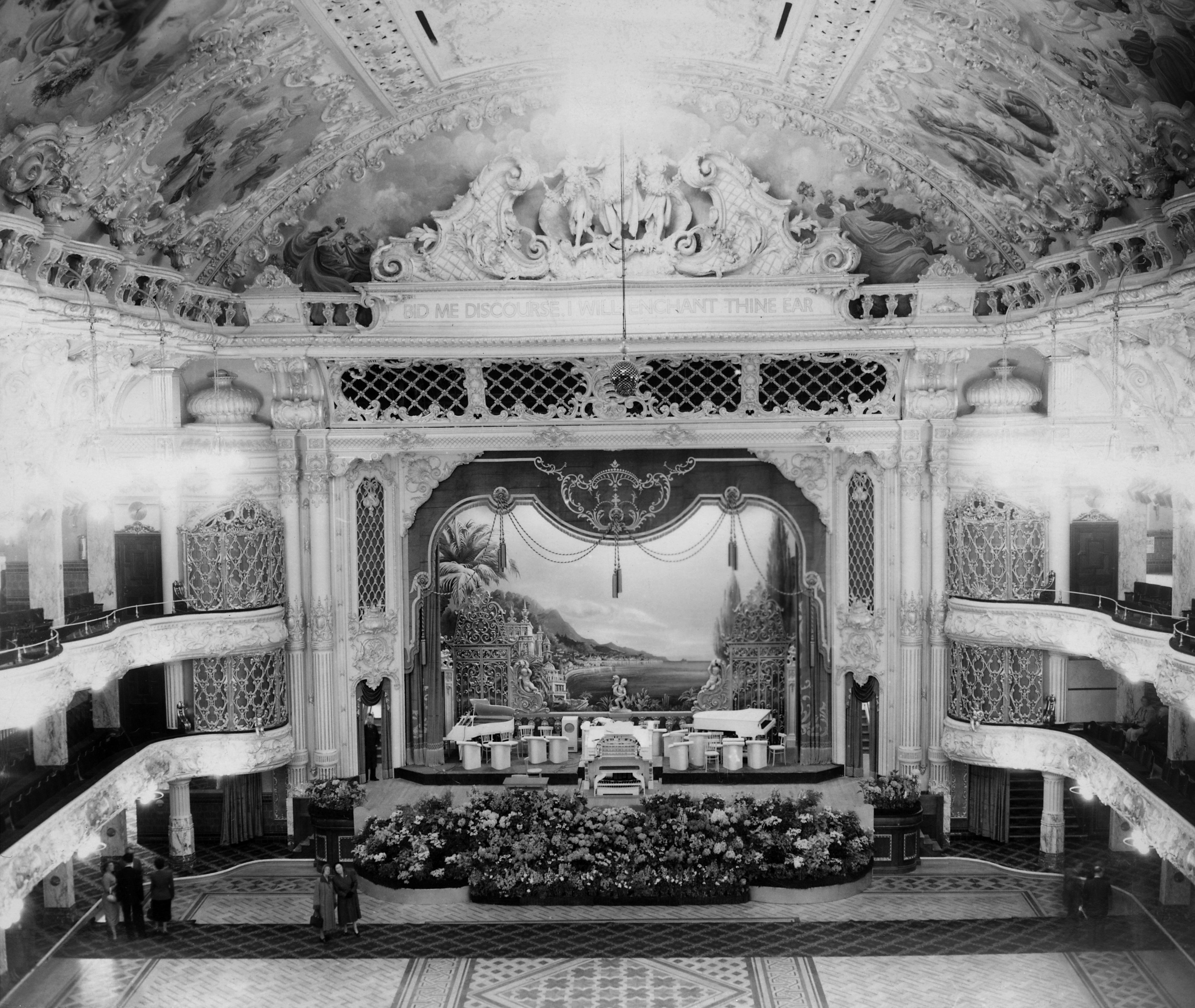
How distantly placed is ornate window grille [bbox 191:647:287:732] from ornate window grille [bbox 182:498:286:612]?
2.53 feet

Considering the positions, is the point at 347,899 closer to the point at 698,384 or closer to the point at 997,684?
the point at 698,384

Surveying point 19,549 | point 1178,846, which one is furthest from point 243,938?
point 1178,846

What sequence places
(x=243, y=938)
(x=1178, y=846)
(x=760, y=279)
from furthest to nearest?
1. (x=760, y=279)
2. (x=243, y=938)
3. (x=1178, y=846)

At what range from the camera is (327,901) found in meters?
14.9

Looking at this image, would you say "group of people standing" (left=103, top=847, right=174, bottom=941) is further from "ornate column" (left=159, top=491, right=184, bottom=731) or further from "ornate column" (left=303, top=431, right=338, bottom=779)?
"ornate column" (left=303, top=431, right=338, bottom=779)

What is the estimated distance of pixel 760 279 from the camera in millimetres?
17312

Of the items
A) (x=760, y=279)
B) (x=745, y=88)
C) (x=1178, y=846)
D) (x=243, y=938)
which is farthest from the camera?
(x=760, y=279)

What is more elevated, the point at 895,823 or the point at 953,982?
the point at 895,823

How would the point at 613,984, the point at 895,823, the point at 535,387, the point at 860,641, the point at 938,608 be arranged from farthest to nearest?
the point at 860,641 → the point at 535,387 → the point at 938,608 → the point at 895,823 → the point at 613,984

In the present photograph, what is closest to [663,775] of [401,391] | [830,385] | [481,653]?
[481,653]

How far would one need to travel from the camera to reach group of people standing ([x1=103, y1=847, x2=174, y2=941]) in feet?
49.1

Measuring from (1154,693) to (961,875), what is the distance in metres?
3.47

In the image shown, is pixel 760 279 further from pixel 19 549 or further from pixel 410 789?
pixel 19 549

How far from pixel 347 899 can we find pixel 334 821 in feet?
8.12
